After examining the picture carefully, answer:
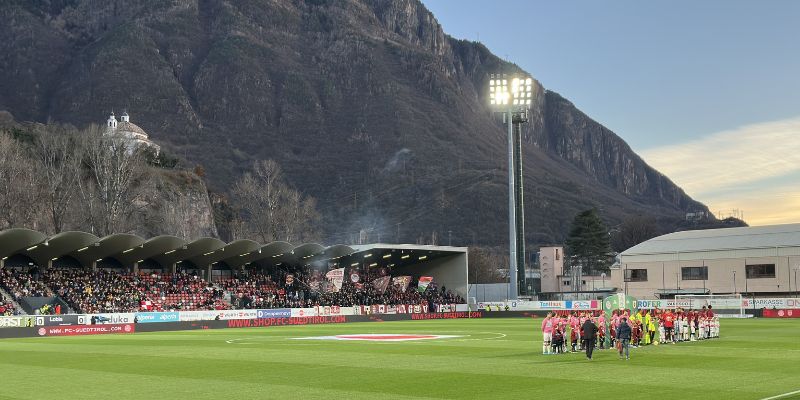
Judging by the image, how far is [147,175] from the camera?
419 feet

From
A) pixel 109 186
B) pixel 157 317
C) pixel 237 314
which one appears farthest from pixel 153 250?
pixel 109 186

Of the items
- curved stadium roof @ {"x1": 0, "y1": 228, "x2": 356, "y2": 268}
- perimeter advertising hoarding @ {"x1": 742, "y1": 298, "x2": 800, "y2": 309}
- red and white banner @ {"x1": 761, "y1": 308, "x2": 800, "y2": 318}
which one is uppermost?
curved stadium roof @ {"x1": 0, "y1": 228, "x2": 356, "y2": 268}

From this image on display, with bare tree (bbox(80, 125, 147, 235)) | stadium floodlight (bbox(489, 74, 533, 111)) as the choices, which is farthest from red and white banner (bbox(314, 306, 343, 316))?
stadium floodlight (bbox(489, 74, 533, 111))

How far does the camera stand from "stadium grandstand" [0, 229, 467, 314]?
2586 inches

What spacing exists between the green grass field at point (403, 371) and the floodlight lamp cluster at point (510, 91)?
55.0 m

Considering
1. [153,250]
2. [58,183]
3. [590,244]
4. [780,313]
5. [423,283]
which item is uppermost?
[58,183]

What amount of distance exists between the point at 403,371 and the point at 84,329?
38.2 metres

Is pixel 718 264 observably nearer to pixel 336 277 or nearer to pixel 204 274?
pixel 336 277

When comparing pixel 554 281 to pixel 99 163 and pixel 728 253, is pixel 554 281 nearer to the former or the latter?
pixel 728 253

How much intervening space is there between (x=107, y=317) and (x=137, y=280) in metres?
13.7

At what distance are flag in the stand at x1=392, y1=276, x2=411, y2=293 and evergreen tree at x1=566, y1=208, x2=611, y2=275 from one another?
Result: 262ft

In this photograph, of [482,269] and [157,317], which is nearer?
[157,317]

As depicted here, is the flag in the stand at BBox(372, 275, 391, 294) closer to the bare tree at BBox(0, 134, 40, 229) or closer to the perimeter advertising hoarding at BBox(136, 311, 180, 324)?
the perimeter advertising hoarding at BBox(136, 311, 180, 324)

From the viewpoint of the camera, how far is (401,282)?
91.0 metres
